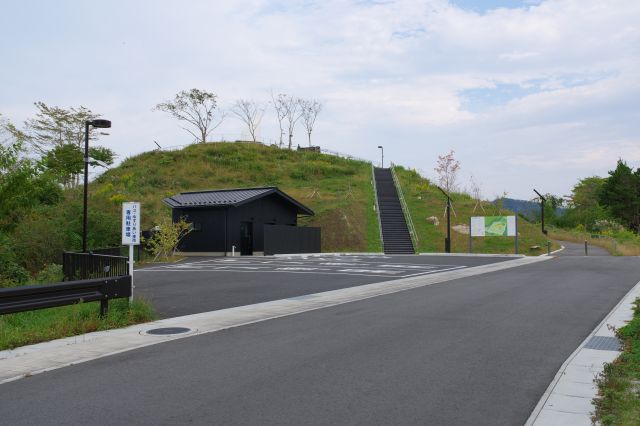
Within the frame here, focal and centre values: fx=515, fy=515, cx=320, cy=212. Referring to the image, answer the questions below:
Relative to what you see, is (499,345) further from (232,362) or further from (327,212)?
(327,212)

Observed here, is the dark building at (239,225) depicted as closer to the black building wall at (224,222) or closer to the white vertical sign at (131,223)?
the black building wall at (224,222)

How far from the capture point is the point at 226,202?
36.1 m

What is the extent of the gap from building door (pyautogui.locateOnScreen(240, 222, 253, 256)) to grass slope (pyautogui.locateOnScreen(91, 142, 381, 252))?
7.40 m

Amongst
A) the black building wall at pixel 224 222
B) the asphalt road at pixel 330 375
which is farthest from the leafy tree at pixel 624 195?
the asphalt road at pixel 330 375

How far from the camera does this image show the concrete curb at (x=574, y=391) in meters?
4.93

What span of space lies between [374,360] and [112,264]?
8.94 meters

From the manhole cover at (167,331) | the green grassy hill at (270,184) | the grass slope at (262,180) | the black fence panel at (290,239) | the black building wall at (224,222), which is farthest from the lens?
the grass slope at (262,180)

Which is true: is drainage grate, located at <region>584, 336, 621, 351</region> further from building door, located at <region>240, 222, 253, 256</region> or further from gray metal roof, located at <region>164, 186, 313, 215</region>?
building door, located at <region>240, 222, 253, 256</region>

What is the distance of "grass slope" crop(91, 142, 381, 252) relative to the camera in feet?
144

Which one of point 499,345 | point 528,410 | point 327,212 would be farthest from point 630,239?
point 528,410

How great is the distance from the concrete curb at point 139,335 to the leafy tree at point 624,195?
196 feet

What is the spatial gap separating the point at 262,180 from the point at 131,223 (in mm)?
52689

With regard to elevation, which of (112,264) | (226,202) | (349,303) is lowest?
(349,303)

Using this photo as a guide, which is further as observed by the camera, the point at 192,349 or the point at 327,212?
the point at 327,212
